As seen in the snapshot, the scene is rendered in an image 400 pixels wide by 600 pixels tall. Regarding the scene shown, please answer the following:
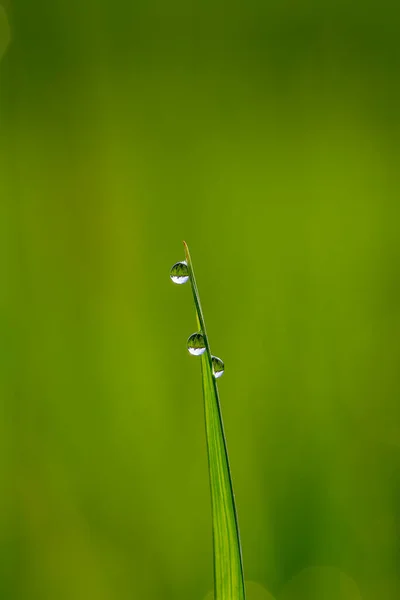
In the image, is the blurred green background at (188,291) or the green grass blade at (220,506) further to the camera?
the blurred green background at (188,291)

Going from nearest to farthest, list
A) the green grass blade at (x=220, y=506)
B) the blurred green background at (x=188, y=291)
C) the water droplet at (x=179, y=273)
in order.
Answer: the green grass blade at (x=220, y=506), the water droplet at (x=179, y=273), the blurred green background at (x=188, y=291)

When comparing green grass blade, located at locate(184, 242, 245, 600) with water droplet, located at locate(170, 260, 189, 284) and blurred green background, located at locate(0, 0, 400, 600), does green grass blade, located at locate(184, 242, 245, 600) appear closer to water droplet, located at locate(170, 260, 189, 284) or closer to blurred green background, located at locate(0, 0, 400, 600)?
water droplet, located at locate(170, 260, 189, 284)

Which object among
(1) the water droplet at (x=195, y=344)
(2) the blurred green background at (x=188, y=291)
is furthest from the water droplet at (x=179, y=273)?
(2) the blurred green background at (x=188, y=291)

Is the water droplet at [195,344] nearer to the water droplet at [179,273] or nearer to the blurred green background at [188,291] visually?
the water droplet at [179,273]

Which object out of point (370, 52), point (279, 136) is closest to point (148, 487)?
point (279, 136)

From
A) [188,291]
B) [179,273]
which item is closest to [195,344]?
[179,273]

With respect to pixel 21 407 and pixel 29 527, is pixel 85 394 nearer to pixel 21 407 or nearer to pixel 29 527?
pixel 21 407

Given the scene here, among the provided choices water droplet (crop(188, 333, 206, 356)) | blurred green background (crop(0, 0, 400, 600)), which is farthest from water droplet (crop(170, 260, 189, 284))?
blurred green background (crop(0, 0, 400, 600))

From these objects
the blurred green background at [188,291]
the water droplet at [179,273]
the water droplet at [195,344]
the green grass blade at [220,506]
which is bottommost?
the green grass blade at [220,506]
